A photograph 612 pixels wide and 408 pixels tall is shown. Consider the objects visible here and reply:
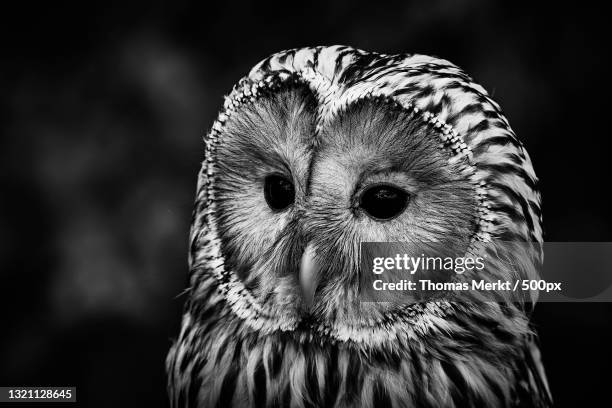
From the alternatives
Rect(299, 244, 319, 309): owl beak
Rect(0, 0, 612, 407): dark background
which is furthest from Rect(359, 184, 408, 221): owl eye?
Rect(0, 0, 612, 407): dark background

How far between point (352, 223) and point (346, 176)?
0.08m

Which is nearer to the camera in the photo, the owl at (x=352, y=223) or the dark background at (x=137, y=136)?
the owl at (x=352, y=223)

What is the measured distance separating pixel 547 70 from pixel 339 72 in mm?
1049

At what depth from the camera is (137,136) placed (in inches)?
81.0

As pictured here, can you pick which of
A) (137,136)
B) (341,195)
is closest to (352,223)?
(341,195)

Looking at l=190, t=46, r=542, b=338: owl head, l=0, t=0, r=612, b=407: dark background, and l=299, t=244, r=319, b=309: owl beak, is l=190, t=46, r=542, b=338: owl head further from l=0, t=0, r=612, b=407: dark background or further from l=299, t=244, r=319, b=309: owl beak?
l=0, t=0, r=612, b=407: dark background

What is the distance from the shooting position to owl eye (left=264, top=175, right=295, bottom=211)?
1027 millimetres

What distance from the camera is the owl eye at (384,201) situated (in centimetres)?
94

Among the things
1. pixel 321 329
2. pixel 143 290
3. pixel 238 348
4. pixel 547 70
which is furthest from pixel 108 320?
pixel 547 70

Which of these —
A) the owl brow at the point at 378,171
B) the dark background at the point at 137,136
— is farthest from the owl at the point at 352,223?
the dark background at the point at 137,136

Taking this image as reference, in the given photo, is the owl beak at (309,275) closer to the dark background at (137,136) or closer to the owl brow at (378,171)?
the owl brow at (378,171)

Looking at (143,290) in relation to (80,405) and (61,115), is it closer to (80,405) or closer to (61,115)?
(80,405)

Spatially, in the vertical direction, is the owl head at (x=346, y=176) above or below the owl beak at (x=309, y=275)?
above

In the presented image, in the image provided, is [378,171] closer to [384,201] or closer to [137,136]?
[384,201]
